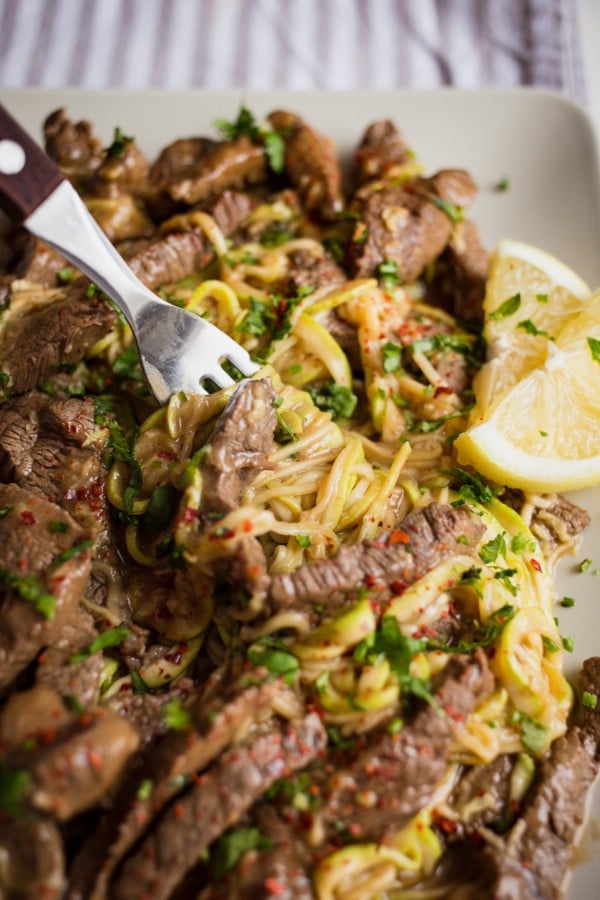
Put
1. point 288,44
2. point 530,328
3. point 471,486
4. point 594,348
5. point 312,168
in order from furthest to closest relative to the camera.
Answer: point 288,44 → point 312,168 → point 530,328 → point 594,348 → point 471,486

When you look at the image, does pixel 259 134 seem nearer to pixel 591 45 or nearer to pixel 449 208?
pixel 449 208

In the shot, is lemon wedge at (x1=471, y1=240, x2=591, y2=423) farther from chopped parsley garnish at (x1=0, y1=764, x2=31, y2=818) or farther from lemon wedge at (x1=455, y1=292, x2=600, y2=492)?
chopped parsley garnish at (x1=0, y1=764, x2=31, y2=818)

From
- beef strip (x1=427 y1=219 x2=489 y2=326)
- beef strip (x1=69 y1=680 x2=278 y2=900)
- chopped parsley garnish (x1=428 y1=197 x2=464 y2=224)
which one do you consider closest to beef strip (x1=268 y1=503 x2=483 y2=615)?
beef strip (x1=69 y1=680 x2=278 y2=900)

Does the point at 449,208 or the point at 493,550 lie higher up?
the point at 449,208

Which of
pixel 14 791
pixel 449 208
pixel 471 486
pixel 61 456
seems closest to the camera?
pixel 14 791

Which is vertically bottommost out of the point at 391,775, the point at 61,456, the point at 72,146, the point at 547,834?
the point at 547,834

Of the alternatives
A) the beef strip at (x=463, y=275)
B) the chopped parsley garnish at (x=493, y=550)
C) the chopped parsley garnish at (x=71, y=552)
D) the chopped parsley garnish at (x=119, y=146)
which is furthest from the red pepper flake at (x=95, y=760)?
the chopped parsley garnish at (x=119, y=146)

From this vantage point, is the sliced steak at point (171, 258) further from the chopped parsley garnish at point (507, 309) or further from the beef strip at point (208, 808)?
the beef strip at point (208, 808)

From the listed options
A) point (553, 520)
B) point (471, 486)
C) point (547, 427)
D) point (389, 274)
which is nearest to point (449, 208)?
point (389, 274)
